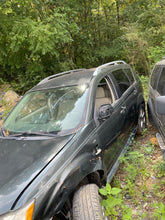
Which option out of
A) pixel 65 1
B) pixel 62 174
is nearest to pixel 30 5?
pixel 65 1

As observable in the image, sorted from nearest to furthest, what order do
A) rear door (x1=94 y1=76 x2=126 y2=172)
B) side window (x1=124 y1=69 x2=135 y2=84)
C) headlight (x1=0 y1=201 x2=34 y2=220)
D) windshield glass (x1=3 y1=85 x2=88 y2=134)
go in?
headlight (x1=0 y1=201 x2=34 y2=220) < windshield glass (x1=3 y1=85 x2=88 y2=134) < rear door (x1=94 y1=76 x2=126 y2=172) < side window (x1=124 y1=69 x2=135 y2=84)

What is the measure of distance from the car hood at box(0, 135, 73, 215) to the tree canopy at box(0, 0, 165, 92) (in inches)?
190

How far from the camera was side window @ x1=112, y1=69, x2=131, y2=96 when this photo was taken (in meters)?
3.44

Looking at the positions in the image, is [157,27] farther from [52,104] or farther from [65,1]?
[52,104]

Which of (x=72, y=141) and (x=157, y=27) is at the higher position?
(x=157, y=27)

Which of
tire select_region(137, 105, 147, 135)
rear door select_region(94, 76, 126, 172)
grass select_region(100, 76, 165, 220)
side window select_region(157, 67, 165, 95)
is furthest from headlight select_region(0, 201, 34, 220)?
tire select_region(137, 105, 147, 135)

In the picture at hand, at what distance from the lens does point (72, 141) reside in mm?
2023

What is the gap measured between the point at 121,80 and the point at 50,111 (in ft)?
5.65

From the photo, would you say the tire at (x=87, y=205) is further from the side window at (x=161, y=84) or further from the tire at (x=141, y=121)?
the tire at (x=141, y=121)

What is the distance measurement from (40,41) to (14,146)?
512 centimetres

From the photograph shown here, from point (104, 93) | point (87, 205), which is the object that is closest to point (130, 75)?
point (104, 93)

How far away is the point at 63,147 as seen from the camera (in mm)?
1940

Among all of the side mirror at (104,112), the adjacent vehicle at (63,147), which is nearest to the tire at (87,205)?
the adjacent vehicle at (63,147)

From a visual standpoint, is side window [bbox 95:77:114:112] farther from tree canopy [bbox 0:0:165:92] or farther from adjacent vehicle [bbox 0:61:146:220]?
tree canopy [bbox 0:0:165:92]
